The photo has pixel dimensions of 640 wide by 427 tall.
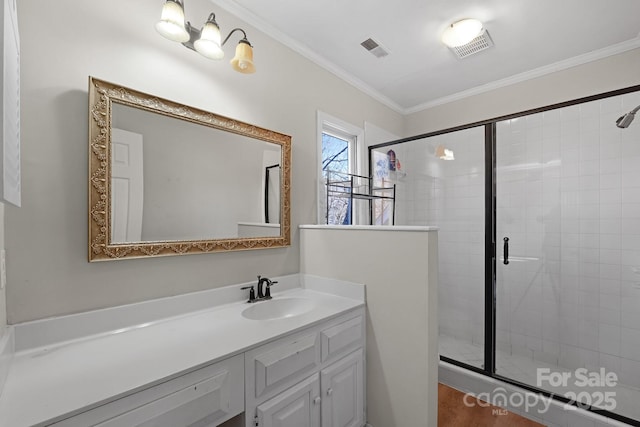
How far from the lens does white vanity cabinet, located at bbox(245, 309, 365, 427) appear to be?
113cm

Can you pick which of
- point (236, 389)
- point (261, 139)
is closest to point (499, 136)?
point (261, 139)

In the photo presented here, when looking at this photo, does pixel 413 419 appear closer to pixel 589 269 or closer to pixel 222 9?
pixel 589 269

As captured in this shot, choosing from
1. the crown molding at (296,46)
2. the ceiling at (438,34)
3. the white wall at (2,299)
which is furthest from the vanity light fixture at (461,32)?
the white wall at (2,299)

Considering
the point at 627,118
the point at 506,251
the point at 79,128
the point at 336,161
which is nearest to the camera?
the point at 79,128

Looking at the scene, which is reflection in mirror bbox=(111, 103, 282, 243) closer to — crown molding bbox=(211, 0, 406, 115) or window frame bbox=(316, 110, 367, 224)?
window frame bbox=(316, 110, 367, 224)

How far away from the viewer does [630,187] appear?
6.66 ft

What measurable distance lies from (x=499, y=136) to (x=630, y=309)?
1503 mm

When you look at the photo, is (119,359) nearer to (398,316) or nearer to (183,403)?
(183,403)

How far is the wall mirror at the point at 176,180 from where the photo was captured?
124cm

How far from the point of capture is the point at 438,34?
2027 mm

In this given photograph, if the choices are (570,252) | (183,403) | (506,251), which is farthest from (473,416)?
(183,403)

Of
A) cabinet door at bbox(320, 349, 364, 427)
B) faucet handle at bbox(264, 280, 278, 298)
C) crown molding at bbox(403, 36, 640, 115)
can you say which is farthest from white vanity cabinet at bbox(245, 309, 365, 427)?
crown molding at bbox(403, 36, 640, 115)

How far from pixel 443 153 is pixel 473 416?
6.86ft

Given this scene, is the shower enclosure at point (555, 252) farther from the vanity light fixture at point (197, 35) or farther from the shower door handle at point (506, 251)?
the vanity light fixture at point (197, 35)
